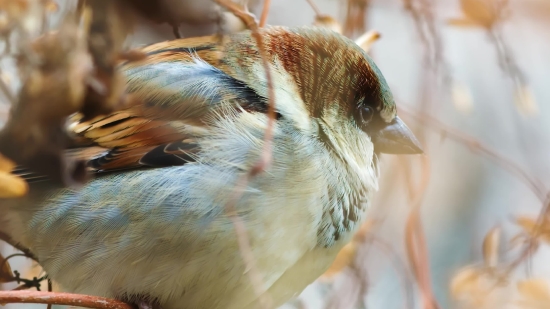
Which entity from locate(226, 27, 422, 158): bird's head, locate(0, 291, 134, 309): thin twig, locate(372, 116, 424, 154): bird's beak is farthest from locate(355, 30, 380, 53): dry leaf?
locate(0, 291, 134, 309): thin twig

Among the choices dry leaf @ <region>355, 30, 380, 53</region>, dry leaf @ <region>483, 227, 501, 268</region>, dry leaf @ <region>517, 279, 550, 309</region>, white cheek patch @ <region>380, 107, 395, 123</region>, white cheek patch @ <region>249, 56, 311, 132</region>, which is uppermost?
dry leaf @ <region>355, 30, 380, 53</region>

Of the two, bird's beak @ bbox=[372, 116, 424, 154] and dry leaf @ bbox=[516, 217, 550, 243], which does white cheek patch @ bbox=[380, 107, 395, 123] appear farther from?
dry leaf @ bbox=[516, 217, 550, 243]

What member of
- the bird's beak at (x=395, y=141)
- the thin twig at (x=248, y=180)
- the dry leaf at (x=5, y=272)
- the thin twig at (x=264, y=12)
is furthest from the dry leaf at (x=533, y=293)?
the dry leaf at (x=5, y=272)

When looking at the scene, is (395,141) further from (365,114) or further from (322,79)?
(322,79)

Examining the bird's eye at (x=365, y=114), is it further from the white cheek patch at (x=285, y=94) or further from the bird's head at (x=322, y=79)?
the white cheek patch at (x=285, y=94)

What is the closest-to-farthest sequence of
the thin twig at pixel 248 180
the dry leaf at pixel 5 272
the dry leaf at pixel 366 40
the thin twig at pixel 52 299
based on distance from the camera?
the thin twig at pixel 52 299 → the thin twig at pixel 248 180 → the dry leaf at pixel 5 272 → the dry leaf at pixel 366 40

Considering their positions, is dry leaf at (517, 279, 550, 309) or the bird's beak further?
the bird's beak

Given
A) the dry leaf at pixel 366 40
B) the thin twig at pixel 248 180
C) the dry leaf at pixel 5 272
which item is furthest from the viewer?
the dry leaf at pixel 366 40

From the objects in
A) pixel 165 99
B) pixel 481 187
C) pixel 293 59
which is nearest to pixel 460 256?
pixel 481 187
